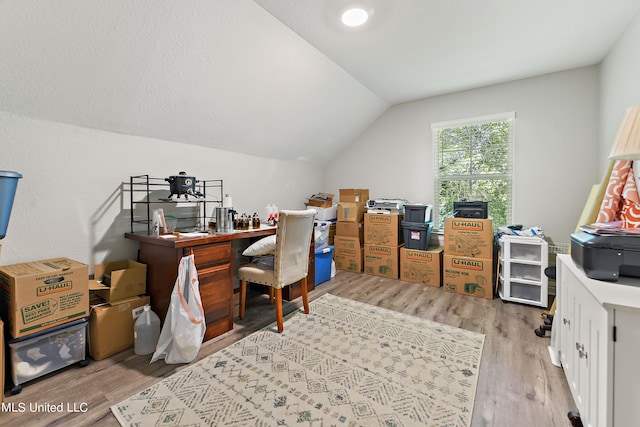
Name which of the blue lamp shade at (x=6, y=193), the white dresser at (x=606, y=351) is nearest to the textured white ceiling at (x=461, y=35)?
the blue lamp shade at (x=6, y=193)

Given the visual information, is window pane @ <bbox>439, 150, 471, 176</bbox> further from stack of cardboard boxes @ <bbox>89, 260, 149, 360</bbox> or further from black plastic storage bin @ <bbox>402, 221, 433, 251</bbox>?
stack of cardboard boxes @ <bbox>89, 260, 149, 360</bbox>

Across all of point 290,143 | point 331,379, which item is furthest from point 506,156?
point 331,379

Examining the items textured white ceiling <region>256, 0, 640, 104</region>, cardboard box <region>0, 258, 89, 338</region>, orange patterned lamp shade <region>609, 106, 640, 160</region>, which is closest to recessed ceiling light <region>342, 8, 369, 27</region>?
textured white ceiling <region>256, 0, 640, 104</region>

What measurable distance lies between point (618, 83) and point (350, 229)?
3100 millimetres

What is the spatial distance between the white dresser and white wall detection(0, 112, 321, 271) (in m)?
3.10

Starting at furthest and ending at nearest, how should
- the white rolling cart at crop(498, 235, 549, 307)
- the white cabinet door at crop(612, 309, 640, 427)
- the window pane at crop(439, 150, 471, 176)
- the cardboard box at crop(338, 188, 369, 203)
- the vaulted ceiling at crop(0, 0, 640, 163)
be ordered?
the cardboard box at crop(338, 188, 369, 203) → the window pane at crop(439, 150, 471, 176) → the white rolling cart at crop(498, 235, 549, 307) → the vaulted ceiling at crop(0, 0, 640, 163) → the white cabinet door at crop(612, 309, 640, 427)

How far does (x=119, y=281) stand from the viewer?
2.10 m

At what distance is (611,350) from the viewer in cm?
101

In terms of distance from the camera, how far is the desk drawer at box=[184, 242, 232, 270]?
2139 mm

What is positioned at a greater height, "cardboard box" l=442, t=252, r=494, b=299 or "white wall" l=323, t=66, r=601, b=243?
"white wall" l=323, t=66, r=601, b=243

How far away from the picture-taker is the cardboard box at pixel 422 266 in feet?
11.7

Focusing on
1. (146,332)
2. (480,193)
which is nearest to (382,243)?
(480,193)

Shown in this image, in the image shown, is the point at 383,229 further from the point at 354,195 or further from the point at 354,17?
the point at 354,17

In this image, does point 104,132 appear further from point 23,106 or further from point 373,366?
point 373,366
